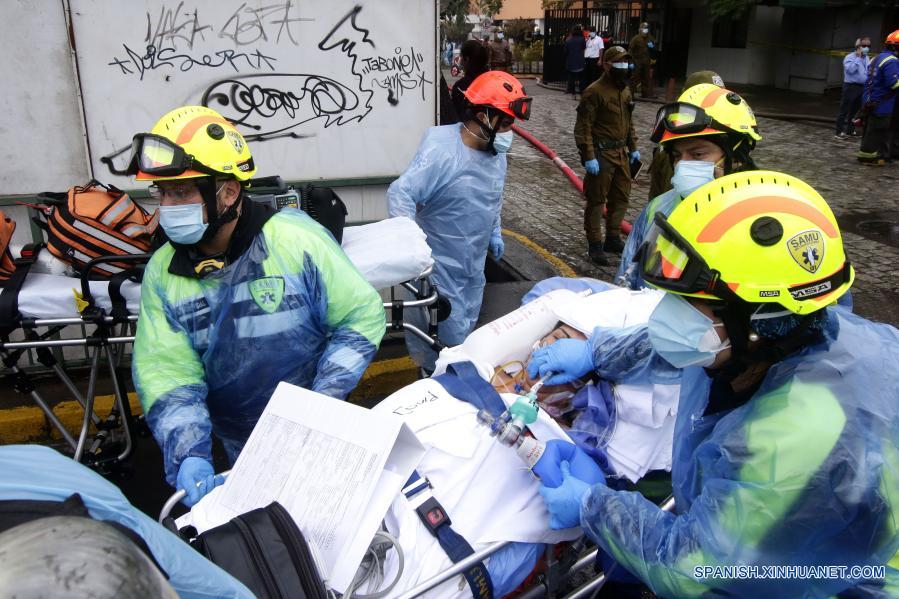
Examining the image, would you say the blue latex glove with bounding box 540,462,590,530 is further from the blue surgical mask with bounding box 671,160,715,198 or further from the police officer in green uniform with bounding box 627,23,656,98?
the police officer in green uniform with bounding box 627,23,656,98

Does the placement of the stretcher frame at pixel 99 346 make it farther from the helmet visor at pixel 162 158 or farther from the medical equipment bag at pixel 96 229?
the helmet visor at pixel 162 158

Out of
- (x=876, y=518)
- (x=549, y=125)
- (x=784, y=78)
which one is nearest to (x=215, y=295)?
(x=876, y=518)

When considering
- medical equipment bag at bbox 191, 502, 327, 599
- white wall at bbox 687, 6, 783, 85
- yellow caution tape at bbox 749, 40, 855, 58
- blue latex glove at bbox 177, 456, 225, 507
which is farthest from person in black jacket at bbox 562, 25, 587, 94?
medical equipment bag at bbox 191, 502, 327, 599

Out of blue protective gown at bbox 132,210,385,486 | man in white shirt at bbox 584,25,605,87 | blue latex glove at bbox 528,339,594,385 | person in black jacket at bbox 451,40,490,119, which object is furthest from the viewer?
man in white shirt at bbox 584,25,605,87

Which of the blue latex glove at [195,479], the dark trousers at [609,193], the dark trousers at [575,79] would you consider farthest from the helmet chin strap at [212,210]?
the dark trousers at [575,79]

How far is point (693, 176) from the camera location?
10.9ft

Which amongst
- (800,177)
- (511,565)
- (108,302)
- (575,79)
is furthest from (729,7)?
(511,565)

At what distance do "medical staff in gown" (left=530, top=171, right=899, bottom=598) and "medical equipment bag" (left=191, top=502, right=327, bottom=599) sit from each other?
29.6 inches

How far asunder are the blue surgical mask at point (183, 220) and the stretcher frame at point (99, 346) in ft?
2.88

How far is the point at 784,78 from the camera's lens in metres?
20.1

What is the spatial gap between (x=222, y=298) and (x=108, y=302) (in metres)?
1.02

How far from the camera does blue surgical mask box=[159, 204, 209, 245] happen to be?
2.42 metres

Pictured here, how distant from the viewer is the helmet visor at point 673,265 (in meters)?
1.63

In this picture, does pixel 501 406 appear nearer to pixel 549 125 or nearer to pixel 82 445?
pixel 82 445
